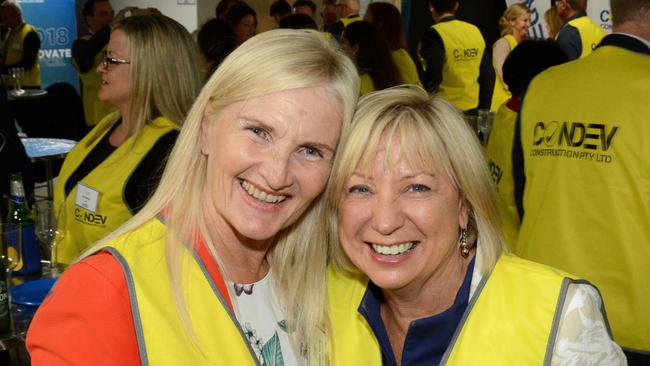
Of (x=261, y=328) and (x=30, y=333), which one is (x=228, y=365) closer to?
(x=261, y=328)

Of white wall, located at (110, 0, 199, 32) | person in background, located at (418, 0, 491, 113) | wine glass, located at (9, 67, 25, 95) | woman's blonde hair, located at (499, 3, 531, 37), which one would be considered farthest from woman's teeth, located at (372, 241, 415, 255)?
white wall, located at (110, 0, 199, 32)

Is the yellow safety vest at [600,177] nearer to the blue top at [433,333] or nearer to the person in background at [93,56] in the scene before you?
the blue top at [433,333]

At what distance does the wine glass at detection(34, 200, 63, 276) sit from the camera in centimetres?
279

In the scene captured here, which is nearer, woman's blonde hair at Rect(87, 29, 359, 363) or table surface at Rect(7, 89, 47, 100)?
woman's blonde hair at Rect(87, 29, 359, 363)

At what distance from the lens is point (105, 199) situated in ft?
9.89

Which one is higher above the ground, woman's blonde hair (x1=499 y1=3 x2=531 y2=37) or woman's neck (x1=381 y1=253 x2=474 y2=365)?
woman's blonde hair (x1=499 y1=3 x2=531 y2=37)

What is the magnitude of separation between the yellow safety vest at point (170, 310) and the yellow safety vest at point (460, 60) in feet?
16.0

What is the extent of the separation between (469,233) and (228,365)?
0.64 m

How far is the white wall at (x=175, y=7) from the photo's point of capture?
9.29 meters

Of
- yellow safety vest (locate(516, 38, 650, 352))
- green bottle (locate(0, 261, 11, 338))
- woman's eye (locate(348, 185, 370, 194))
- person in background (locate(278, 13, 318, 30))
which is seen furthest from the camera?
person in background (locate(278, 13, 318, 30))

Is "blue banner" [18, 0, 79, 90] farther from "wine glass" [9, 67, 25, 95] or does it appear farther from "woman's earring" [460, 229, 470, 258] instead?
"woman's earring" [460, 229, 470, 258]

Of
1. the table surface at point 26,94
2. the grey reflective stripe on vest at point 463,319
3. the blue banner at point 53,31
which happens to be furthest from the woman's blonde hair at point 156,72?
the blue banner at point 53,31

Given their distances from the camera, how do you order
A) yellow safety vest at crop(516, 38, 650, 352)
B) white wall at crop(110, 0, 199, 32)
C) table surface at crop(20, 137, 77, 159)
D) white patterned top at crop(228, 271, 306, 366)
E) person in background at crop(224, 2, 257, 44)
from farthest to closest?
white wall at crop(110, 0, 199, 32), person in background at crop(224, 2, 257, 44), table surface at crop(20, 137, 77, 159), yellow safety vest at crop(516, 38, 650, 352), white patterned top at crop(228, 271, 306, 366)

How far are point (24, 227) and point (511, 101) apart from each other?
2.00 meters
